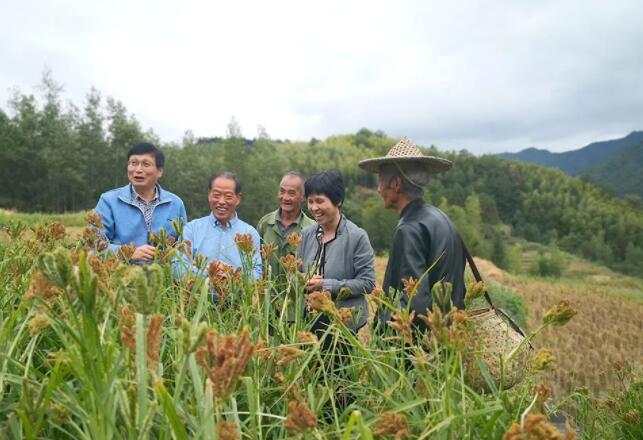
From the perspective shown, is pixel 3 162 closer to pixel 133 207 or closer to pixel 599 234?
pixel 133 207

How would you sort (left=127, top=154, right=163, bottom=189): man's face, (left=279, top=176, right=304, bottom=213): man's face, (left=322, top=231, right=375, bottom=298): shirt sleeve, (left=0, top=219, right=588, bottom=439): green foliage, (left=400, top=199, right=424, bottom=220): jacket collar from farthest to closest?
(left=279, top=176, right=304, bottom=213): man's face
(left=127, top=154, right=163, bottom=189): man's face
(left=322, top=231, right=375, bottom=298): shirt sleeve
(left=400, top=199, right=424, bottom=220): jacket collar
(left=0, top=219, right=588, bottom=439): green foliage

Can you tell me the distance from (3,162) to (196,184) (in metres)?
16.0

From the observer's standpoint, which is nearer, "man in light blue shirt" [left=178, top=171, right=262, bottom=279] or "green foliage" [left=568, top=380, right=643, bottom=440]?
"green foliage" [left=568, top=380, right=643, bottom=440]

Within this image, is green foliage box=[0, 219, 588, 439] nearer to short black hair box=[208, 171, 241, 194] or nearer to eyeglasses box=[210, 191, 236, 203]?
eyeglasses box=[210, 191, 236, 203]

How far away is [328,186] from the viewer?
3.55 metres

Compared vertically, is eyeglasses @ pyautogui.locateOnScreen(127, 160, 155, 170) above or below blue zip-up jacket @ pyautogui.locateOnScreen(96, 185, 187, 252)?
above

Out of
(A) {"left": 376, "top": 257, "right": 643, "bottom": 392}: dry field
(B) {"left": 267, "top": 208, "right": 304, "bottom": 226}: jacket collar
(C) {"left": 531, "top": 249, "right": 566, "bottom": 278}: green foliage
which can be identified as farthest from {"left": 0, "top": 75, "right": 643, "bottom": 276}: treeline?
(B) {"left": 267, "top": 208, "right": 304, "bottom": 226}: jacket collar

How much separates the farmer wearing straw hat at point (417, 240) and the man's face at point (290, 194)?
1.06 m

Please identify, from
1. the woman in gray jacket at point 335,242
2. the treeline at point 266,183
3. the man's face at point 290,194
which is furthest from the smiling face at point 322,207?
the treeline at point 266,183

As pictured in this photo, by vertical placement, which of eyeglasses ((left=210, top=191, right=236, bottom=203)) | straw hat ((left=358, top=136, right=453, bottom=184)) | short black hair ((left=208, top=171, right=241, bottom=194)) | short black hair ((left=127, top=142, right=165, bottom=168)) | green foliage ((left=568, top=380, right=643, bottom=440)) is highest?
short black hair ((left=127, top=142, right=165, bottom=168))

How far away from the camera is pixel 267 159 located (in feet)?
196

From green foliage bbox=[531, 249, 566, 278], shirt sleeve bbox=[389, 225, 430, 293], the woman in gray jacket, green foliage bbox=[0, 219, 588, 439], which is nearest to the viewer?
green foliage bbox=[0, 219, 588, 439]

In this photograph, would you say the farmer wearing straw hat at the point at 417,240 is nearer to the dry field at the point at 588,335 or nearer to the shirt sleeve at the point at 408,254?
the shirt sleeve at the point at 408,254

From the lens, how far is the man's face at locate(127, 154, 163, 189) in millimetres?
3758
